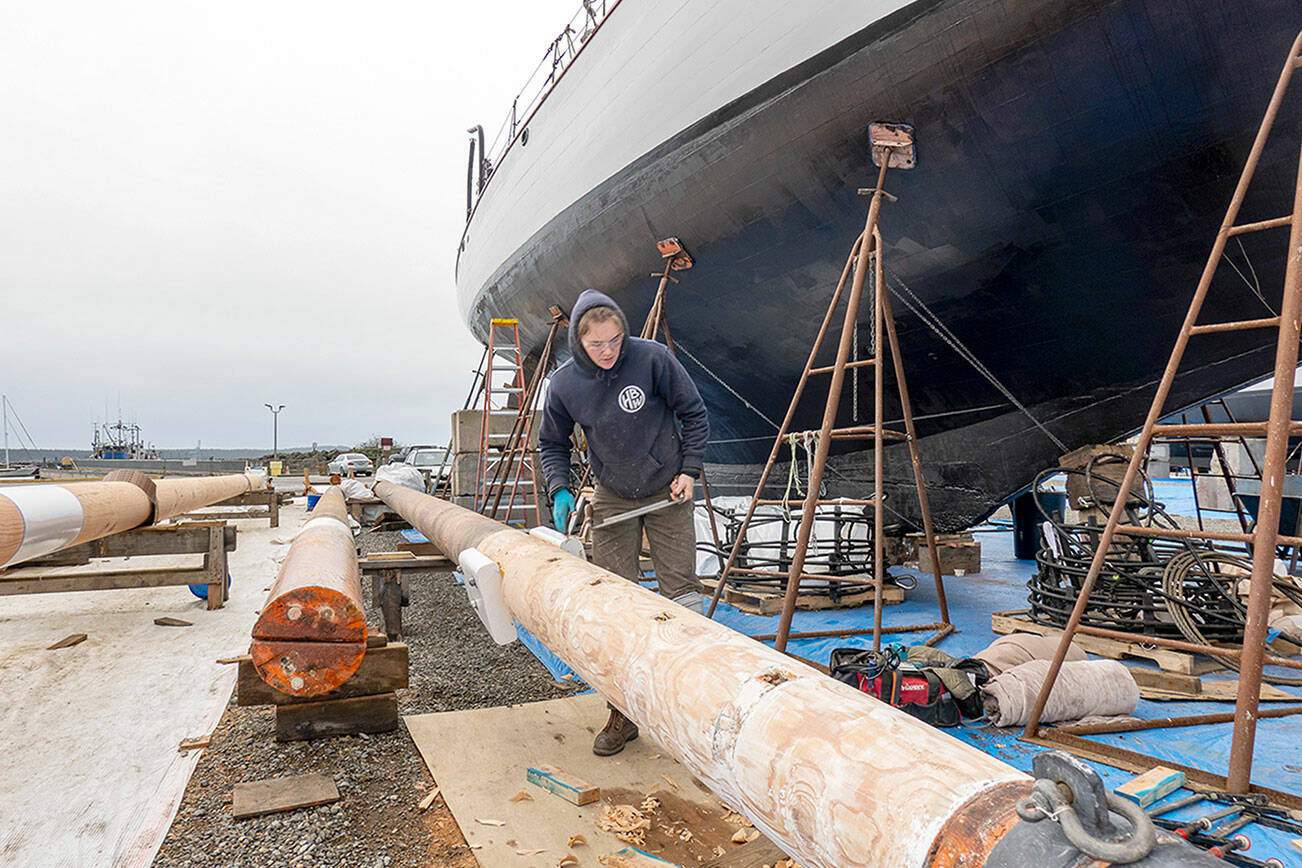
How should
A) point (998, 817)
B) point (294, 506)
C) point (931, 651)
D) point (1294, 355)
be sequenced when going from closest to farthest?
point (998, 817) → point (1294, 355) → point (931, 651) → point (294, 506)

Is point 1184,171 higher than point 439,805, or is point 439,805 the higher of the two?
point 1184,171

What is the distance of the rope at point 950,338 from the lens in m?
4.79

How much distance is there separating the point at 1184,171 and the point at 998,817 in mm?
4045

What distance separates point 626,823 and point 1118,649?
2.66 metres

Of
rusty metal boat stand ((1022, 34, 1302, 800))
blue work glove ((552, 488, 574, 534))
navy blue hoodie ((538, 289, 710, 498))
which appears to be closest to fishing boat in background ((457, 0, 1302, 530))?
rusty metal boat stand ((1022, 34, 1302, 800))

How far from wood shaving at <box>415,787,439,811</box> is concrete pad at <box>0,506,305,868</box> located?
66cm

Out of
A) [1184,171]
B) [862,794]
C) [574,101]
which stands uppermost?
[574,101]

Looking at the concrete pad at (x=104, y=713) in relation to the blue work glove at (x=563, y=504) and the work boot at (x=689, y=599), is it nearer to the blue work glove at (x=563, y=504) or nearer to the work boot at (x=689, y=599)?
the blue work glove at (x=563, y=504)

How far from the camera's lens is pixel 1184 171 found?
3691 mm

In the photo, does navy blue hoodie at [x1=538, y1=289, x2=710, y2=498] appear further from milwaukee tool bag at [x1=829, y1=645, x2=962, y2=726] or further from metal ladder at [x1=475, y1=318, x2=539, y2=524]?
metal ladder at [x1=475, y1=318, x2=539, y2=524]

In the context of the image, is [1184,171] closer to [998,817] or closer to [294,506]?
[998,817]

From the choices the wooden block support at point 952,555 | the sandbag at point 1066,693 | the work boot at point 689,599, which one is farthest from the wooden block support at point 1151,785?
the wooden block support at point 952,555

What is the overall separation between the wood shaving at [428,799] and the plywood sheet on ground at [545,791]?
0.03 meters

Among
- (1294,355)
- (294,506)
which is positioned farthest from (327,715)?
(294,506)
